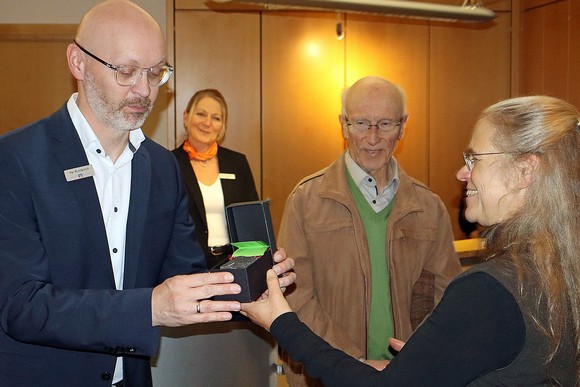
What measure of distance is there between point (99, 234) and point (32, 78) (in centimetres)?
507

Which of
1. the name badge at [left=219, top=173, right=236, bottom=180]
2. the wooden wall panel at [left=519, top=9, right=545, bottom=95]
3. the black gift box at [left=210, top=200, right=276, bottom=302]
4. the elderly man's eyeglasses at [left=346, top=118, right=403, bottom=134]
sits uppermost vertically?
the wooden wall panel at [left=519, top=9, right=545, bottom=95]

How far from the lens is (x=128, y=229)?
2006mm

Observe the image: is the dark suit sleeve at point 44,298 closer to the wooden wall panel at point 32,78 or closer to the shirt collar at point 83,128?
the shirt collar at point 83,128

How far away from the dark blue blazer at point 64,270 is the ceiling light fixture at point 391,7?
1.45m

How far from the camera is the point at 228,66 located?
6312 mm

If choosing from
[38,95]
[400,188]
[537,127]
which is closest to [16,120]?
[38,95]

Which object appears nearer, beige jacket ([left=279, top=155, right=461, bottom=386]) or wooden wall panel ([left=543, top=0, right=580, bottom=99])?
beige jacket ([left=279, top=155, right=461, bottom=386])

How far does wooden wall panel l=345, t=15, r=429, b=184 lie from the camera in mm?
6539

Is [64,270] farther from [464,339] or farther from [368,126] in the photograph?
[368,126]

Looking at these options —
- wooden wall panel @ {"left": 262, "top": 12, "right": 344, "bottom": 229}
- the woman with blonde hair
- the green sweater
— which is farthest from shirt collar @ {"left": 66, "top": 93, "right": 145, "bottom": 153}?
wooden wall panel @ {"left": 262, "top": 12, "right": 344, "bottom": 229}

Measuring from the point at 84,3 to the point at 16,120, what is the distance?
1243 mm

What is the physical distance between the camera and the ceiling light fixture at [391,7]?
321cm

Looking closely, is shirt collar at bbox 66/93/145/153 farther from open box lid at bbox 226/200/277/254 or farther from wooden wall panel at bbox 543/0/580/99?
wooden wall panel at bbox 543/0/580/99

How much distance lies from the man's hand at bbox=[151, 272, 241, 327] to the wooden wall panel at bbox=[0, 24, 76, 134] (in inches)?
199
